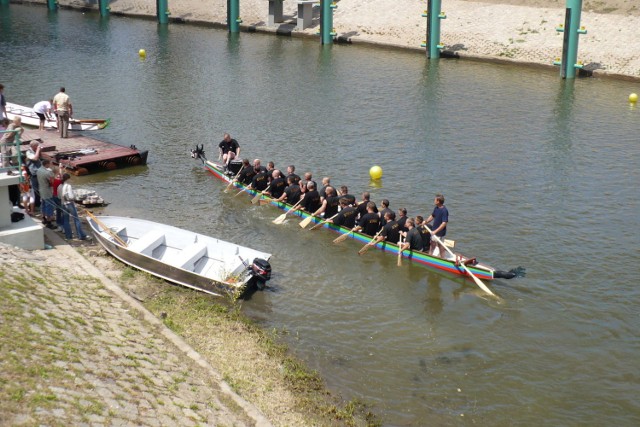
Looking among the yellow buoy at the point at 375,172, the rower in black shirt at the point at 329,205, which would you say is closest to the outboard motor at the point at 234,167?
the yellow buoy at the point at 375,172

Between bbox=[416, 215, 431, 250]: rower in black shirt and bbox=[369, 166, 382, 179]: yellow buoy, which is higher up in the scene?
bbox=[369, 166, 382, 179]: yellow buoy

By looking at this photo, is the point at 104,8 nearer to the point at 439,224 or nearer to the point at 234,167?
the point at 234,167

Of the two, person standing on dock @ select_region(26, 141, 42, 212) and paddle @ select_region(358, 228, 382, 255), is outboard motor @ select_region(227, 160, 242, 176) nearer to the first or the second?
person standing on dock @ select_region(26, 141, 42, 212)

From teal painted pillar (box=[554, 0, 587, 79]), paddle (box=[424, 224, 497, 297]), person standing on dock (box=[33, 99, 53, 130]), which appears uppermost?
teal painted pillar (box=[554, 0, 587, 79])

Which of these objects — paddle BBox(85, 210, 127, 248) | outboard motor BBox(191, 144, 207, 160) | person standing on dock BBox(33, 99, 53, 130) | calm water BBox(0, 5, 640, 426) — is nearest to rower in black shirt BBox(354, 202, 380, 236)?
calm water BBox(0, 5, 640, 426)

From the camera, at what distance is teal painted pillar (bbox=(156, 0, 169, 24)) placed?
5534 centimetres

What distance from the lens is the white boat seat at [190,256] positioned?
16.4 m

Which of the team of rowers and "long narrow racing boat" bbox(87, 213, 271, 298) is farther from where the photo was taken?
the team of rowers

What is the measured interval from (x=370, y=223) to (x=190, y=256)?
15.1 feet

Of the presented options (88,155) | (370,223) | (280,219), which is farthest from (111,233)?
(88,155)

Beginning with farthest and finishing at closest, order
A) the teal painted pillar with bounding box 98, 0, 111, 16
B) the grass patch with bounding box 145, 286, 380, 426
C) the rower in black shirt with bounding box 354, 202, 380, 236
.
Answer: the teal painted pillar with bounding box 98, 0, 111, 16, the rower in black shirt with bounding box 354, 202, 380, 236, the grass patch with bounding box 145, 286, 380, 426

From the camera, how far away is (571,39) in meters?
36.9

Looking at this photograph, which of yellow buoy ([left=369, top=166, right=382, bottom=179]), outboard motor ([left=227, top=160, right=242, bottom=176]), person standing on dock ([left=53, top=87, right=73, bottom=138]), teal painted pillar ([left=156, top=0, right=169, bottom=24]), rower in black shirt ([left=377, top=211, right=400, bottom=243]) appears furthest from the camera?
teal painted pillar ([left=156, top=0, right=169, bottom=24])

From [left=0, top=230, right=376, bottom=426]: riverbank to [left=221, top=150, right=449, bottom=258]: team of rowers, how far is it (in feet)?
15.6
